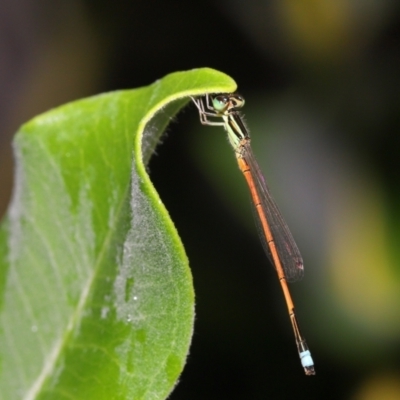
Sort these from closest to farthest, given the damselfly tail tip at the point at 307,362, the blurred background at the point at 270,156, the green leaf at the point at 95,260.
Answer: the green leaf at the point at 95,260
the damselfly tail tip at the point at 307,362
the blurred background at the point at 270,156

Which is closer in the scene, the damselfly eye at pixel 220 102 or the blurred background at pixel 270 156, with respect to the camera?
the damselfly eye at pixel 220 102

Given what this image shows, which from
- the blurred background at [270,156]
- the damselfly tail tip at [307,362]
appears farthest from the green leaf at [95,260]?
the blurred background at [270,156]

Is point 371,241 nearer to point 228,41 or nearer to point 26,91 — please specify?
point 228,41

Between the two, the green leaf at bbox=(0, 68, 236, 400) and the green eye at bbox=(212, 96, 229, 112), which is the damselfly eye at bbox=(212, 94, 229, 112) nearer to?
the green eye at bbox=(212, 96, 229, 112)

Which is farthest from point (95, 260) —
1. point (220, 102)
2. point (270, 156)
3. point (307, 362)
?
point (270, 156)

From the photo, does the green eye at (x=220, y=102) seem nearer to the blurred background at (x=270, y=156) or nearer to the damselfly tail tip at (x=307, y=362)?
the blurred background at (x=270, y=156)

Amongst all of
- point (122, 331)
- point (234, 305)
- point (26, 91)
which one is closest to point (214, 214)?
point (234, 305)

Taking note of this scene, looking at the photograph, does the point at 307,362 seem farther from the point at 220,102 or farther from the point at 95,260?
the point at 95,260

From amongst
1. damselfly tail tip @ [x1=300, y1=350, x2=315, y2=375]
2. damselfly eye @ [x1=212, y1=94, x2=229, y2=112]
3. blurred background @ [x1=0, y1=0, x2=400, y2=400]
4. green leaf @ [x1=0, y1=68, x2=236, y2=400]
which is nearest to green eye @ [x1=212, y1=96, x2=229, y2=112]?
damselfly eye @ [x1=212, y1=94, x2=229, y2=112]
